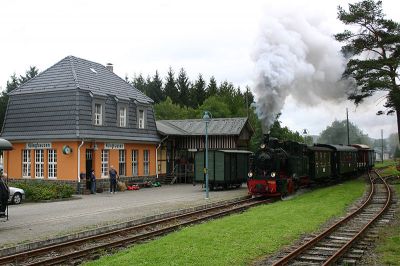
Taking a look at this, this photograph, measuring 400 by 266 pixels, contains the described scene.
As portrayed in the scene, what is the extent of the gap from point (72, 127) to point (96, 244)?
50.2ft

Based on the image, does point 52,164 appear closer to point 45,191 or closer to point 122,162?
point 122,162

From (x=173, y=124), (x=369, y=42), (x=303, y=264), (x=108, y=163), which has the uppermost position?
(x=369, y=42)

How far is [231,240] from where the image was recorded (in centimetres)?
1121

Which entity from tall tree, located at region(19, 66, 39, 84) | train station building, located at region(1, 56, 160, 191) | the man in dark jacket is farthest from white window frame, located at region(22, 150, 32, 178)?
tall tree, located at region(19, 66, 39, 84)

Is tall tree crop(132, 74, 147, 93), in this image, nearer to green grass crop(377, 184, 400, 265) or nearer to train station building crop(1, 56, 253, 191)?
train station building crop(1, 56, 253, 191)

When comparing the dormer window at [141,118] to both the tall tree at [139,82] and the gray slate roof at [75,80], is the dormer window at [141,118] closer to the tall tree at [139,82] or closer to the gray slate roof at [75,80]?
the gray slate roof at [75,80]

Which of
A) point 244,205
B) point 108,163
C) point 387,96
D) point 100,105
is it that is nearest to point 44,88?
point 100,105

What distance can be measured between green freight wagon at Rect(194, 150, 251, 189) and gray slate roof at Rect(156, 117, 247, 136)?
5106mm

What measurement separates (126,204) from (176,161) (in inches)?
616

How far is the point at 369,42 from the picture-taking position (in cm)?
3167

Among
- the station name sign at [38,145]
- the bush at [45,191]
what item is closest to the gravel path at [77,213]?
the bush at [45,191]

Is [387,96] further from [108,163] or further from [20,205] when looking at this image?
[20,205]

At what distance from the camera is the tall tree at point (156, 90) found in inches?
2875

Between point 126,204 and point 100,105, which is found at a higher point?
point 100,105
